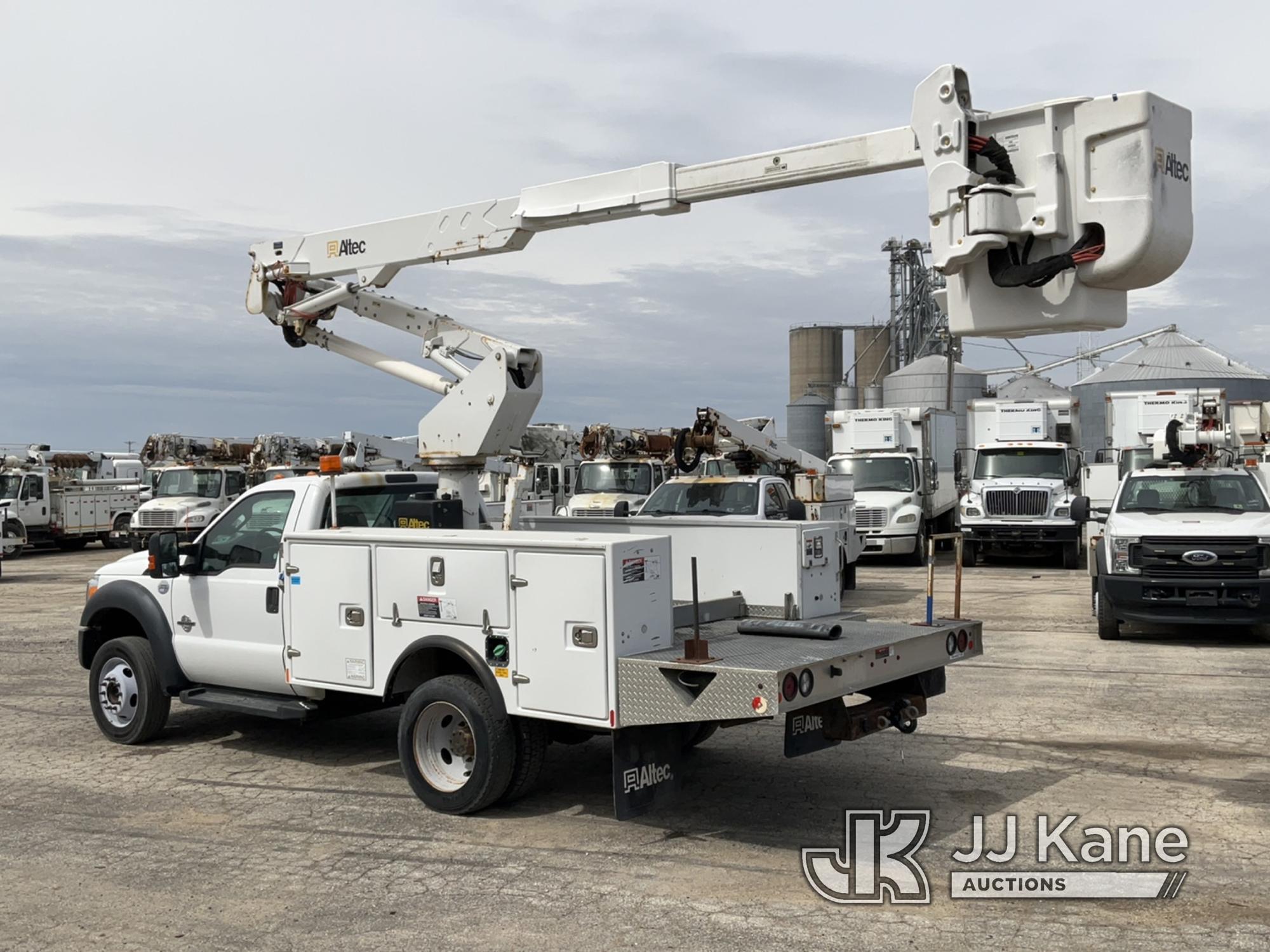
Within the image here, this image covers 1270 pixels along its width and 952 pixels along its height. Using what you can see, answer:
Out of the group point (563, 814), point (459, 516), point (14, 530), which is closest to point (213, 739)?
point (459, 516)

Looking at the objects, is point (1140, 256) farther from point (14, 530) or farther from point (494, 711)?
point (14, 530)

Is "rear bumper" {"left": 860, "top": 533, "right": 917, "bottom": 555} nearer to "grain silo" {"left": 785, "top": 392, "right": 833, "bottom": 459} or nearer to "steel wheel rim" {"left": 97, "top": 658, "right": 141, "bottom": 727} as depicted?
"steel wheel rim" {"left": 97, "top": 658, "right": 141, "bottom": 727}

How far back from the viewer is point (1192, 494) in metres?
14.5

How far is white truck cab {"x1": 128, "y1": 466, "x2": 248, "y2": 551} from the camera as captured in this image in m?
28.3

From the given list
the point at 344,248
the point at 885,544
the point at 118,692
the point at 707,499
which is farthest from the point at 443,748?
the point at 885,544

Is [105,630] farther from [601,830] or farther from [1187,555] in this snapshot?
[1187,555]

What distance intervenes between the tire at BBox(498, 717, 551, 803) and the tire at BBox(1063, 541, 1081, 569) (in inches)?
711

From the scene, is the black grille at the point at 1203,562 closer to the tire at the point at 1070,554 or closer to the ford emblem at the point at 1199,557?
the ford emblem at the point at 1199,557

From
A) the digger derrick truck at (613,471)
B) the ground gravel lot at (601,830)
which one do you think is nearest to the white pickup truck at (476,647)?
the ground gravel lot at (601,830)

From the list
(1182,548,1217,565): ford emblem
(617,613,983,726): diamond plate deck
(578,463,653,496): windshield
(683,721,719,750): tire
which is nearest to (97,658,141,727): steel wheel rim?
(683,721,719,750): tire

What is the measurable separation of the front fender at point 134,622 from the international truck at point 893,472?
1638cm

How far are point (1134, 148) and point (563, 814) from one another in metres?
4.78

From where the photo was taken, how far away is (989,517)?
909 inches

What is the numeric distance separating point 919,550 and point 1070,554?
9.72ft
